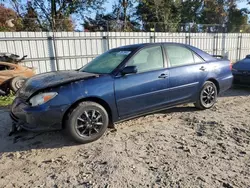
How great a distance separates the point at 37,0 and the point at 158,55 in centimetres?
1762

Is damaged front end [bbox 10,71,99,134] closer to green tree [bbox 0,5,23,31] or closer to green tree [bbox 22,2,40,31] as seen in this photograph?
green tree [bbox 22,2,40,31]

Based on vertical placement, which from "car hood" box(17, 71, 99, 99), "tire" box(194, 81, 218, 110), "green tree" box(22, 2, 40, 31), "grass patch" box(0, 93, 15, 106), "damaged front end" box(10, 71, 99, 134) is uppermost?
"green tree" box(22, 2, 40, 31)

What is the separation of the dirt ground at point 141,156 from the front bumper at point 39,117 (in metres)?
0.38

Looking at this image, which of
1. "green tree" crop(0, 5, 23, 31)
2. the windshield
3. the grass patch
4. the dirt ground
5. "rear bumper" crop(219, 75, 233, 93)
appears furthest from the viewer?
"green tree" crop(0, 5, 23, 31)

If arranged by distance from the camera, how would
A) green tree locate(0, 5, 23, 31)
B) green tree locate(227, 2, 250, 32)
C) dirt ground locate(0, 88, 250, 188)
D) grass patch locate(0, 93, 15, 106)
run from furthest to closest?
1. green tree locate(227, 2, 250, 32)
2. green tree locate(0, 5, 23, 31)
3. grass patch locate(0, 93, 15, 106)
4. dirt ground locate(0, 88, 250, 188)

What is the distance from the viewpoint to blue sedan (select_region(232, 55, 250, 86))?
682cm

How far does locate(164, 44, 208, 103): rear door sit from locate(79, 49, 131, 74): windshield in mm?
927

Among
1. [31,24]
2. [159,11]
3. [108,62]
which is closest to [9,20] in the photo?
[31,24]

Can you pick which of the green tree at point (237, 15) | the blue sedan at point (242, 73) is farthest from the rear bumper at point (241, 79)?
the green tree at point (237, 15)

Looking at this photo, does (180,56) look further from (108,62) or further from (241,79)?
(241,79)

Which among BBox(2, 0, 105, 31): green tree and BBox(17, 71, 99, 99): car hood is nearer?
BBox(17, 71, 99, 99): car hood

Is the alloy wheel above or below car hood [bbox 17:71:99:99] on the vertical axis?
below

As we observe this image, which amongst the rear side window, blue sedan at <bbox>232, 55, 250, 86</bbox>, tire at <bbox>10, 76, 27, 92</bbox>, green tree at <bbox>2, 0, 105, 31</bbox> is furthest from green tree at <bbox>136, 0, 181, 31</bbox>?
the rear side window

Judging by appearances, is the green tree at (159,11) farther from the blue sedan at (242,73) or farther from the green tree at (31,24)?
the blue sedan at (242,73)
